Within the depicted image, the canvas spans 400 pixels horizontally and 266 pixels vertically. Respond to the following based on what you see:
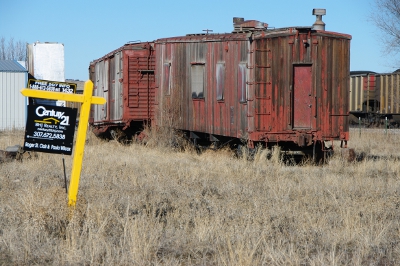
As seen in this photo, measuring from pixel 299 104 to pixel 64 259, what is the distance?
9.92m

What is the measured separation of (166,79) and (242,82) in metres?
4.75

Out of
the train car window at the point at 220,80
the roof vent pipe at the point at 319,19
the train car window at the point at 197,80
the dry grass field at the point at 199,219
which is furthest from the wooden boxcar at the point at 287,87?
the dry grass field at the point at 199,219

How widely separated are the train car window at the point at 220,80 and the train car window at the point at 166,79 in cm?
294

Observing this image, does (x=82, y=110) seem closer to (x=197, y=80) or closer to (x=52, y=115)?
(x=52, y=115)

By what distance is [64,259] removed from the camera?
589 cm

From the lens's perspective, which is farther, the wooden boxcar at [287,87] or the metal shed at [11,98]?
the metal shed at [11,98]

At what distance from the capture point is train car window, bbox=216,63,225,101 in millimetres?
16438

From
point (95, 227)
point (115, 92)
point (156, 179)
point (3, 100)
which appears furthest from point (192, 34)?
point (3, 100)

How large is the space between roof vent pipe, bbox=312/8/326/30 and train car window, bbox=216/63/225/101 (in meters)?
2.49

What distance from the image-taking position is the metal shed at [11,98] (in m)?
32.4

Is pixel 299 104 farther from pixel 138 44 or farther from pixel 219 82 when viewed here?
pixel 138 44

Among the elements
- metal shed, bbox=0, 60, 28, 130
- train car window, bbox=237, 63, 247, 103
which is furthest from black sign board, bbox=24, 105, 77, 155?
metal shed, bbox=0, 60, 28, 130

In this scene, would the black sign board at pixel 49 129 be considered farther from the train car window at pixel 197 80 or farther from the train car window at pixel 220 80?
the train car window at pixel 197 80

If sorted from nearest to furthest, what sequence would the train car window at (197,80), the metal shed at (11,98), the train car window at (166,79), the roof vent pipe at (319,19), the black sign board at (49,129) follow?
the black sign board at (49,129) → the roof vent pipe at (319,19) → the train car window at (197,80) → the train car window at (166,79) → the metal shed at (11,98)
